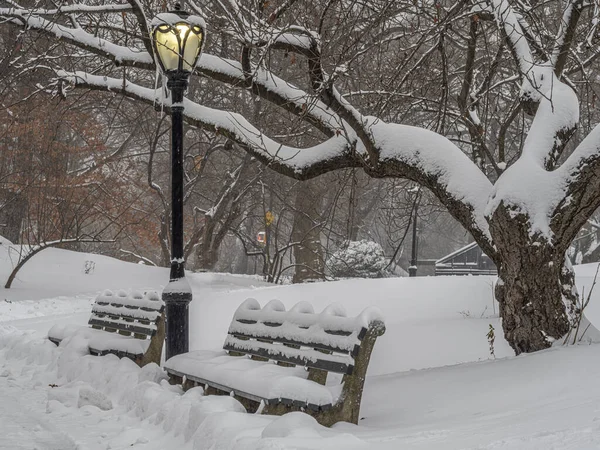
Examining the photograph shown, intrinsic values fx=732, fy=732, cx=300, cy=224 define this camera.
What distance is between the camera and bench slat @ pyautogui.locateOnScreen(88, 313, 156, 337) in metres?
8.01

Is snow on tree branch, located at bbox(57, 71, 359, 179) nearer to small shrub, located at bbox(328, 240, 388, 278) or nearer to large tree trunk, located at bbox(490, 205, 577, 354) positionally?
large tree trunk, located at bbox(490, 205, 577, 354)

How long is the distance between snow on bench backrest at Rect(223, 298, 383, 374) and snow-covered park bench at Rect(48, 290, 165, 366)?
4.89 feet

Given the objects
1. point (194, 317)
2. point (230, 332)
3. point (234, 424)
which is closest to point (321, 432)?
point (234, 424)

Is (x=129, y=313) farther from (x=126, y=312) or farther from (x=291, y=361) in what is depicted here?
(x=291, y=361)

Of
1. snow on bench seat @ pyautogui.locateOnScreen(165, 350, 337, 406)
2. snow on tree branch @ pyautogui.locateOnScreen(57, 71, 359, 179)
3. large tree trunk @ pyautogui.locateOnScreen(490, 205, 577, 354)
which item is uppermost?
snow on tree branch @ pyautogui.locateOnScreen(57, 71, 359, 179)

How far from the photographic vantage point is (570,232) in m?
7.14

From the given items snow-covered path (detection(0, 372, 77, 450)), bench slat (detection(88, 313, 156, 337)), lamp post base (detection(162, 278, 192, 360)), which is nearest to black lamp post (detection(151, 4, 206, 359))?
lamp post base (detection(162, 278, 192, 360))

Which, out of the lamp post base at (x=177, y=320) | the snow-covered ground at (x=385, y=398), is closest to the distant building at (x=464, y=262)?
the snow-covered ground at (x=385, y=398)

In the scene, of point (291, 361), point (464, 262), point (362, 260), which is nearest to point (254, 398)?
point (291, 361)

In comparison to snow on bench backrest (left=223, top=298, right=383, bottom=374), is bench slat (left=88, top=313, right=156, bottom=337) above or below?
below

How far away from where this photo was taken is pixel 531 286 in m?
7.27

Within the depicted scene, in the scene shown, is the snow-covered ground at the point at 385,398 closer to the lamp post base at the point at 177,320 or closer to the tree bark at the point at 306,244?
the lamp post base at the point at 177,320

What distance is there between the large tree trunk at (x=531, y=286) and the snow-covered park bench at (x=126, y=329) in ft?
12.0

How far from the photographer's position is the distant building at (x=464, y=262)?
29.8 meters
